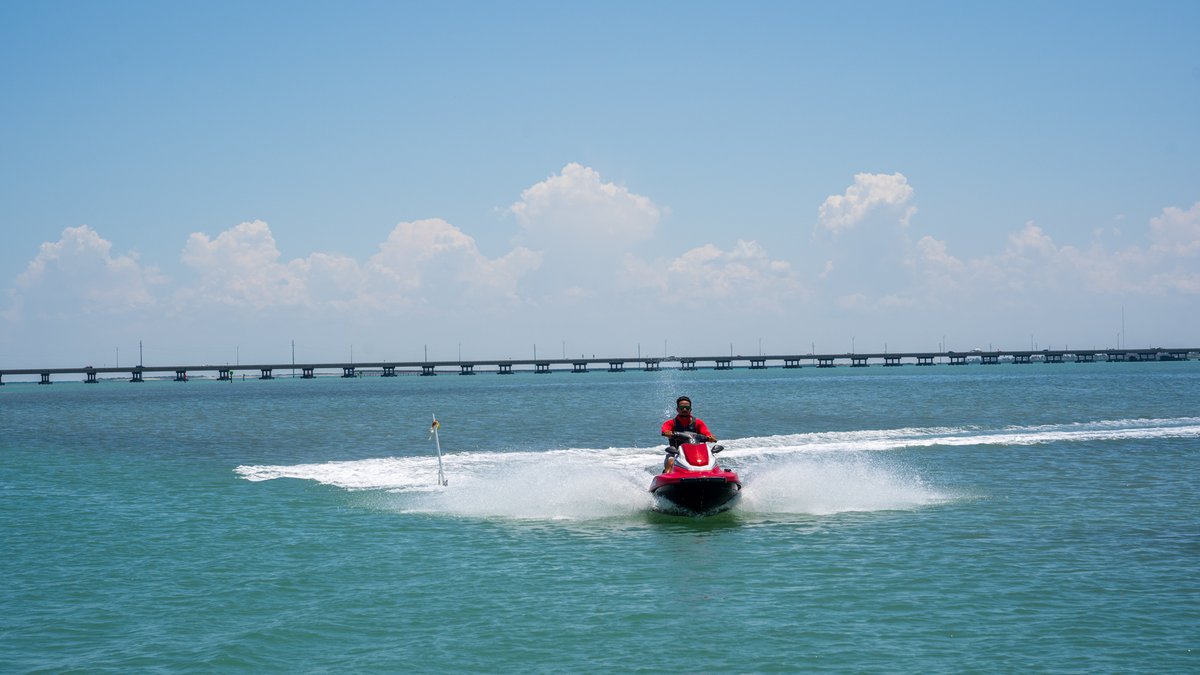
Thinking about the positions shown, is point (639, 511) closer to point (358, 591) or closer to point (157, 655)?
point (358, 591)

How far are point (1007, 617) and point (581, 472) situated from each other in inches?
721

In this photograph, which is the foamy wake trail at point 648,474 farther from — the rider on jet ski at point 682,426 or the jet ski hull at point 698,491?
the rider on jet ski at point 682,426

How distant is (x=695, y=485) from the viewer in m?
23.0

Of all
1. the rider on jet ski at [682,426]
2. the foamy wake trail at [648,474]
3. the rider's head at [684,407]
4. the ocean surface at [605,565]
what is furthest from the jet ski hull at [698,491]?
the rider's head at [684,407]

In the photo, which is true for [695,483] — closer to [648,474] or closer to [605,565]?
[605,565]

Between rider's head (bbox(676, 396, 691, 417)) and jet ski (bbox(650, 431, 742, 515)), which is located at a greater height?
rider's head (bbox(676, 396, 691, 417))

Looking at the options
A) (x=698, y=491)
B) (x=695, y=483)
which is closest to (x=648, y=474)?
(x=698, y=491)

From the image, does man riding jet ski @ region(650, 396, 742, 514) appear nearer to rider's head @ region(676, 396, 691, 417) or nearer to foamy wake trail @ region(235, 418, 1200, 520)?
rider's head @ region(676, 396, 691, 417)

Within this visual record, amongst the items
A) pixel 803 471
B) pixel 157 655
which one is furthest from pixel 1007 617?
pixel 803 471

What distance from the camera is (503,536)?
2161cm

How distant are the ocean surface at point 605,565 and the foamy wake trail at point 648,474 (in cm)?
18

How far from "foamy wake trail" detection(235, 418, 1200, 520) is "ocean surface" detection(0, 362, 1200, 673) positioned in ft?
0.57

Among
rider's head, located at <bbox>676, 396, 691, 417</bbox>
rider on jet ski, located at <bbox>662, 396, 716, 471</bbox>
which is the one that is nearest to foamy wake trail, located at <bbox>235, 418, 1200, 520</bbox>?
rider on jet ski, located at <bbox>662, 396, 716, 471</bbox>

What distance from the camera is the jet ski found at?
2303cm
